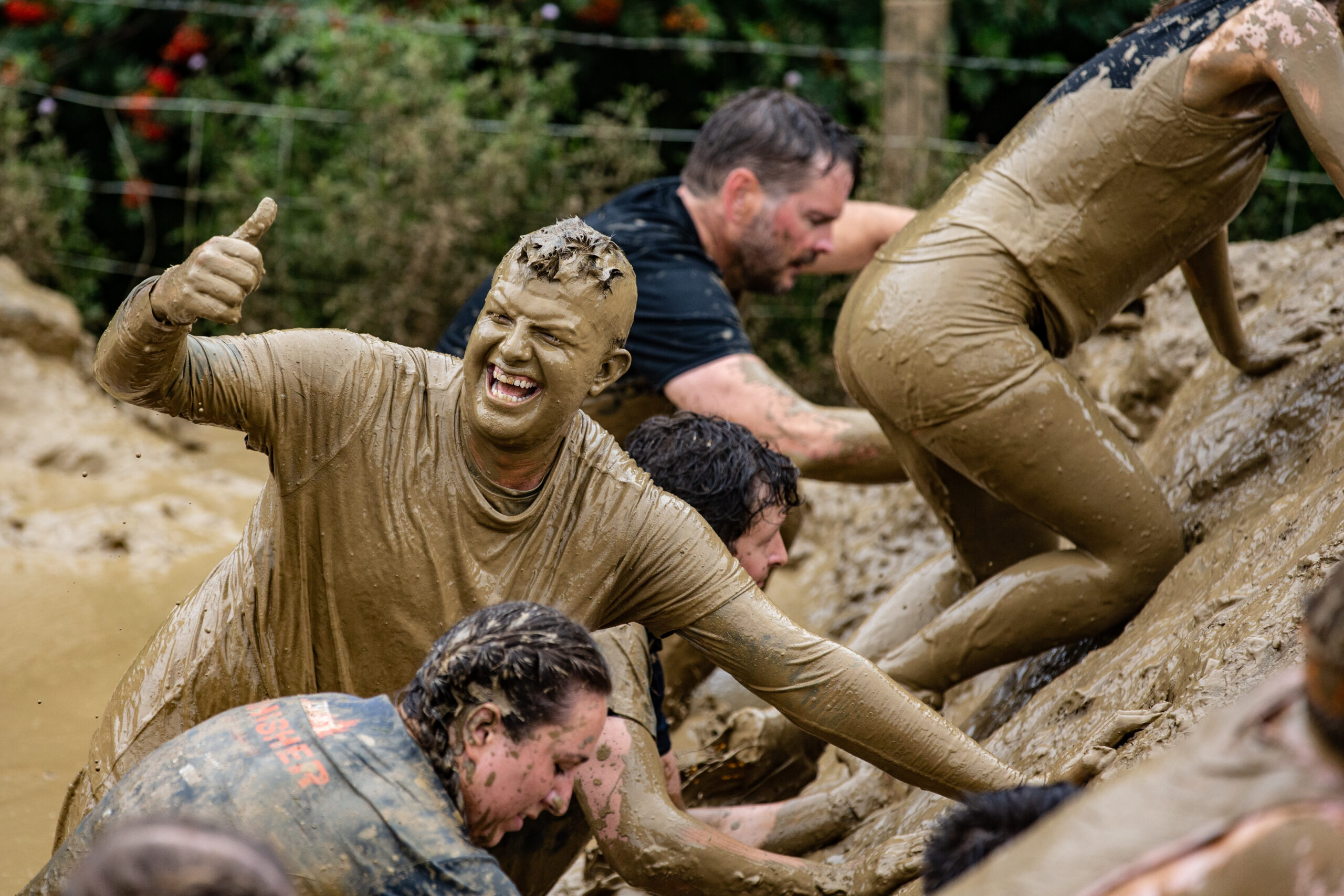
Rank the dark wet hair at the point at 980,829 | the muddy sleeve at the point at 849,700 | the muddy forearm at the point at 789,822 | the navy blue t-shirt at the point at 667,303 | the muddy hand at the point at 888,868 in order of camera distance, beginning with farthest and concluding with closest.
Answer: the navy blue t-shirt at the point at 667,303 → the muddy forearm at the point at 789,822 → the muddy hand at the point at 888,868 → the muddy sleeve at the point at 849,700 → the dark wet hair at the point at 980,829

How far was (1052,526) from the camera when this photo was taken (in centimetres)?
359

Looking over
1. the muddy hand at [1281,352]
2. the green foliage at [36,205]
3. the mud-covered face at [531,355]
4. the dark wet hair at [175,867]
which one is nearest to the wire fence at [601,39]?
the green foliage at [36,205]

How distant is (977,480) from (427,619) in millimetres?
1488

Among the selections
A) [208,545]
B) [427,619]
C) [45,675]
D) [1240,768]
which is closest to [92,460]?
[208,545]

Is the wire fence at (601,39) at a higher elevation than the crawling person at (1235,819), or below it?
higher

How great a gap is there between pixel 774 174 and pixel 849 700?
2.10m

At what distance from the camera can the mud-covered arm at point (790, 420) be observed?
4.03 meters

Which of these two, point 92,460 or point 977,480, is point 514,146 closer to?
point 92,460

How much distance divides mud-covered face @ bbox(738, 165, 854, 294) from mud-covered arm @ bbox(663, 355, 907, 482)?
0.52m

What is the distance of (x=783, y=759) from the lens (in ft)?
13.0

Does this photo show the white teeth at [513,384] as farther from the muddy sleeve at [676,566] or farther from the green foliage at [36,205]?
the green foliage at [36,205]

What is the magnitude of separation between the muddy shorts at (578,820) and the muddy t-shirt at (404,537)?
34 cm

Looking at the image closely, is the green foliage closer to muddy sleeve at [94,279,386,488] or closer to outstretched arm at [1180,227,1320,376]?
muddy sleeve at [94,279,386,488]

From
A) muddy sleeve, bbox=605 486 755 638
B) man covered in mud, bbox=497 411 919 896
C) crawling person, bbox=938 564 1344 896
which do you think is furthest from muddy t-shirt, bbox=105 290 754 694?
crawling person, bbox=938 564 1344 896
